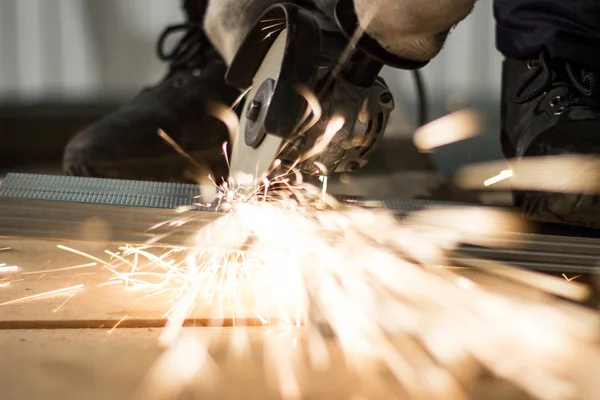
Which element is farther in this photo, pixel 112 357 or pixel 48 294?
pixel 48 294

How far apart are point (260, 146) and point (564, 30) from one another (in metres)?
0.51

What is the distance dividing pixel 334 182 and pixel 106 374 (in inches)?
41.2

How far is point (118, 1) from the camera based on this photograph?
90.2 inches

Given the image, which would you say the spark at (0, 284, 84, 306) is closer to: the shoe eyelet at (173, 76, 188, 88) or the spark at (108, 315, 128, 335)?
the spark at (108, 315, 128, 335)

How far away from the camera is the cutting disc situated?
778 millimetres

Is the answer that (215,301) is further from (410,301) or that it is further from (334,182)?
(334,182)

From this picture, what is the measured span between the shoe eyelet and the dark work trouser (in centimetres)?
66

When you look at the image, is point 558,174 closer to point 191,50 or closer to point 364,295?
point 364,295

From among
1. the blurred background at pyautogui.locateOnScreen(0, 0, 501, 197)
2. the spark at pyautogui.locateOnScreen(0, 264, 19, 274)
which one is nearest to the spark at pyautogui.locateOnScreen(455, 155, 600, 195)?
the spark at pyautogui.locateOnScreen(0, 264, 19, 274)

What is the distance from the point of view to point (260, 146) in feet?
2.70

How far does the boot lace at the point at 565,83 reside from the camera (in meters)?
0.97

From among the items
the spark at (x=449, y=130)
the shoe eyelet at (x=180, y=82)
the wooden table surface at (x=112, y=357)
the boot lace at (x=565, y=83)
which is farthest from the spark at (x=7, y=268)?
the spark at (x=449, y=130)

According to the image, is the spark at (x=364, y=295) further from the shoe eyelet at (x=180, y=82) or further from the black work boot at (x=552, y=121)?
the shoe eyelet at (x=180, y=82)

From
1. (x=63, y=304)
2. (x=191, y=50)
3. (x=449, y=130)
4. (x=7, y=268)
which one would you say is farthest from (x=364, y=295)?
(x=449, y=130)
